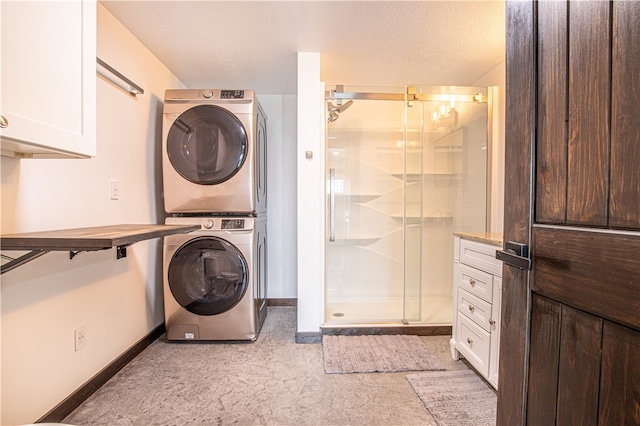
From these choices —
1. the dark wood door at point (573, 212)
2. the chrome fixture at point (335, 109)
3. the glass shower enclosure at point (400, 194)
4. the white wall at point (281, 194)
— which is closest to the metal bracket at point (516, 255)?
the dark wood door at point (573, 212)

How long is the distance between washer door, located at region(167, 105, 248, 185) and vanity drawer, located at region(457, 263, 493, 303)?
5.82ft

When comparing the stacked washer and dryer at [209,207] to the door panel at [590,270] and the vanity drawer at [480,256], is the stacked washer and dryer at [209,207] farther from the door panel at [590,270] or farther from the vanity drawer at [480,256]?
the door panel at [590,270]

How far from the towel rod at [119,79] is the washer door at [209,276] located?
115cm

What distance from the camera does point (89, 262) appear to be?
5.31 feet

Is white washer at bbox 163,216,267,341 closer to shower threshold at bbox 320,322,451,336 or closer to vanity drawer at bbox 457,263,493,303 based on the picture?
shower threshold at bbox 320,322,451,336

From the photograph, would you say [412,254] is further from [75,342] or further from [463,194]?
[75,342]

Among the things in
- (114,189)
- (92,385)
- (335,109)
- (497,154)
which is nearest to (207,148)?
(114,189)

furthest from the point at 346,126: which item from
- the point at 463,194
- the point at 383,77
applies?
the point at 463,194

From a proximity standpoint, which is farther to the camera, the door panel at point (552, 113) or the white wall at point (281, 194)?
the white wall at point (281, 194)

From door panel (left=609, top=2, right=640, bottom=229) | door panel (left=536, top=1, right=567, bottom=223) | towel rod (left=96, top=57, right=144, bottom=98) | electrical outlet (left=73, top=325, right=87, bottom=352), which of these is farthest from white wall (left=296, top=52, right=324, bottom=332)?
door panel (left=609, top=2, right=640, bottom=229)

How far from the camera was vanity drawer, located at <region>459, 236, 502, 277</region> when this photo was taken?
1.55m

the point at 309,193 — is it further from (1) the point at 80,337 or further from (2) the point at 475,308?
(1) the point at 80,337

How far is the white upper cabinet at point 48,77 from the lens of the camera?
81cm

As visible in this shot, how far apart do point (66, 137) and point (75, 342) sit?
1.18 metres
